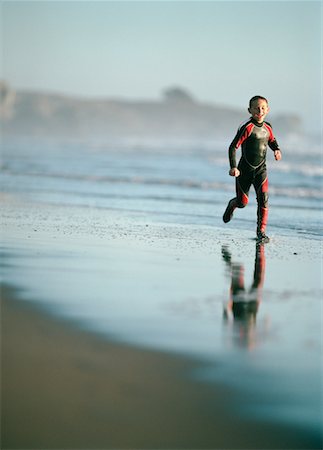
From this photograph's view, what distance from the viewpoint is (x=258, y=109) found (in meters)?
9.78

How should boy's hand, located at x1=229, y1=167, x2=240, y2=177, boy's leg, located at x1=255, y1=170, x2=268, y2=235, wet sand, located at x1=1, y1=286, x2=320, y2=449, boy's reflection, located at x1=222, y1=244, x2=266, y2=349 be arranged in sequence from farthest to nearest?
boy's leg, located at x1=255, y1=170, x2=268, y2=235 < boy's hand, located at x1=229, y1=167, x2=240, y2=177 < boy's reflection, located at x1=222, y1=244, x2=266, y2=349 < wet sand, located at x1=1, y1=286, x2=320, y2=449

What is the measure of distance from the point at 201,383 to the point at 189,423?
0.51 metres

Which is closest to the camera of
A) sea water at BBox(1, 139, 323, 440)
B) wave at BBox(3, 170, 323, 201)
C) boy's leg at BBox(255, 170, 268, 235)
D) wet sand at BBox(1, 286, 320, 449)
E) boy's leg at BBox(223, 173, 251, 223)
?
wet sand at BBox(1, 286, 320, 449)

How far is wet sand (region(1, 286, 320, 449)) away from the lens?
11.7 ft

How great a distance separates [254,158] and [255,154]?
0.19 feet

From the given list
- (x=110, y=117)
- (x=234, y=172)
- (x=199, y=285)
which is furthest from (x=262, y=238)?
(x=110, y=117)

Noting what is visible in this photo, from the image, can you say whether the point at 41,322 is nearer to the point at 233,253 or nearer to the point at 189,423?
the point at 189,423

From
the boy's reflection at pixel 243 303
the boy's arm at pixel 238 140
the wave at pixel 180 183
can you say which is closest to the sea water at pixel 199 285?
the boy's reflection at pixel 243 303

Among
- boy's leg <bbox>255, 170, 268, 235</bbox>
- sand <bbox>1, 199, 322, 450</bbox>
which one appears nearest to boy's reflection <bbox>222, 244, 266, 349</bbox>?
sand <bbox>1, 199, 322, 450</bbox>

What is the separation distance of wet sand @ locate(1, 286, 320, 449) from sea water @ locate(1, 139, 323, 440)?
0.15 m

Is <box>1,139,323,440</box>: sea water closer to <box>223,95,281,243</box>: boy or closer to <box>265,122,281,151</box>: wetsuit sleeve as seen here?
<box>223,95,281,243</box>: boy

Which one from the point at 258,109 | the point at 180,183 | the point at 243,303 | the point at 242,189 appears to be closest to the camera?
the point at 243,303

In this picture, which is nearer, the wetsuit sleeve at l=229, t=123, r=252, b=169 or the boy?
the boy

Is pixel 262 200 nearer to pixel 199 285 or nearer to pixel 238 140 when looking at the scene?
pixel 238 140
